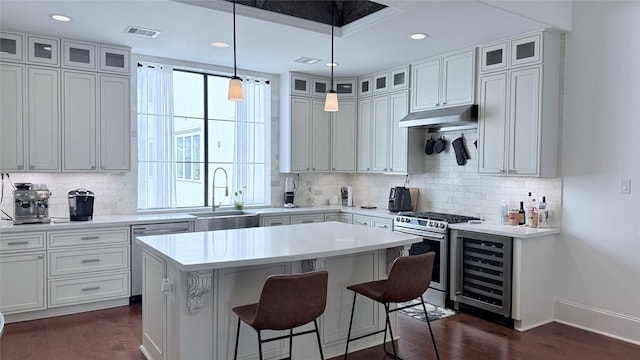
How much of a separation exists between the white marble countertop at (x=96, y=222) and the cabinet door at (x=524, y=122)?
354 cm

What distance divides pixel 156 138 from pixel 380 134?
9.55 feet

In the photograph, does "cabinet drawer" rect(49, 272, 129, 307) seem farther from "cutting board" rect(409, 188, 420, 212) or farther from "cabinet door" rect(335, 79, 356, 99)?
"cabinet door" rect(335, 79, 356, 99)

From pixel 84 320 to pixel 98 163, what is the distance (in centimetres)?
165

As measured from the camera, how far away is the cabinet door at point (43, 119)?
4.58 metres

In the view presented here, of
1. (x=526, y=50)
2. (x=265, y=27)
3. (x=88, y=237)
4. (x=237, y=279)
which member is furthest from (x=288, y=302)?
(x=526, y=50)

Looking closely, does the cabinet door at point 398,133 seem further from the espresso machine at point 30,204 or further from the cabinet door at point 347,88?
the espresso machine at point 30,204

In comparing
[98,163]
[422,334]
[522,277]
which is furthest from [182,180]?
[522,277]

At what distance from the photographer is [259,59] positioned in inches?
221

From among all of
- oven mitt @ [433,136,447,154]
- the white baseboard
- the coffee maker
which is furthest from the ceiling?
the white baseboard

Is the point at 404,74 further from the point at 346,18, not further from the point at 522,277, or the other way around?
the point at 522,277

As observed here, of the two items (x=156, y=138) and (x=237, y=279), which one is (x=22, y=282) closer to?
(x=156, y=138)

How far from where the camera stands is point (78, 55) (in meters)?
4.81

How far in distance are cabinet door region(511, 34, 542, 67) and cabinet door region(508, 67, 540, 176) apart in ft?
0.30

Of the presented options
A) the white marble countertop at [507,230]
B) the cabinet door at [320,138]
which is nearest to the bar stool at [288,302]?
the white marble countertop at [507,230]
